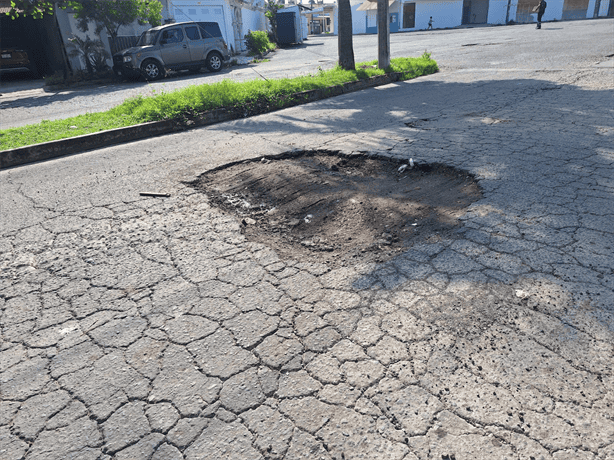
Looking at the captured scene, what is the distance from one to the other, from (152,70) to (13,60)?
7.41 meters

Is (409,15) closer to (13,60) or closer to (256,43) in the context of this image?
(256,43)

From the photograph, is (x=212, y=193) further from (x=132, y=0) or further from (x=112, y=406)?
(x=132, y=0)

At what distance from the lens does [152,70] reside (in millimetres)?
15445

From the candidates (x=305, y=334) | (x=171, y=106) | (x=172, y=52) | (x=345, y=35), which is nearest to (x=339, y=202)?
(x=305, y=334)

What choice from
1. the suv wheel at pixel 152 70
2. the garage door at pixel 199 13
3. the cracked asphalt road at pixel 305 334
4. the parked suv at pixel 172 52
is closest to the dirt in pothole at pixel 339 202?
the cracked asphalt road at pixel 305 334

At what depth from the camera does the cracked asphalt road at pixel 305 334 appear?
1840 millimetres

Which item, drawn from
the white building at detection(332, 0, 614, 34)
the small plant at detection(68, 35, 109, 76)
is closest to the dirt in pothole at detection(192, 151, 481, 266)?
the small plant at detection(68, 35, 109, 76)

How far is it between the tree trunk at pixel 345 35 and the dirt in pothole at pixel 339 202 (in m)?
7.84

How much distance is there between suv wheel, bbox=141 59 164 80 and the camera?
15.2m

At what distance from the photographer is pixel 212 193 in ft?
14.8

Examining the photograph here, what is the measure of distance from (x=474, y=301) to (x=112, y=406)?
2.07 metres

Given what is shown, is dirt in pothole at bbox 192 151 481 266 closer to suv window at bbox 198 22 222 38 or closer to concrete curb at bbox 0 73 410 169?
concrete curb at bbox 0 73 410 169

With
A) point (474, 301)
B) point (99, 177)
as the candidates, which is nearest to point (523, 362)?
point (474, 301)

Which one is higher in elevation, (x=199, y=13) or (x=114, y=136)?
(x=199, y=13)
